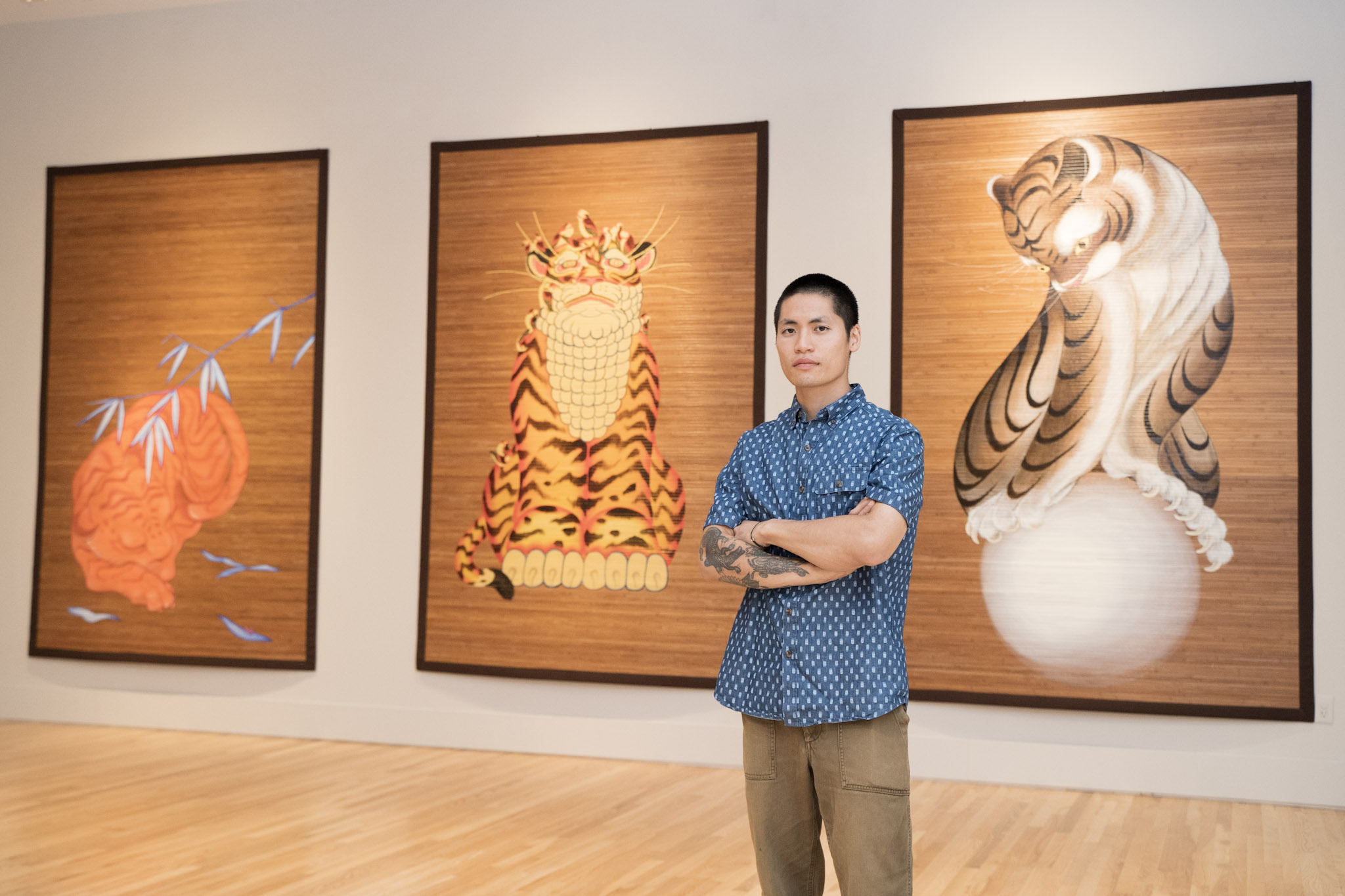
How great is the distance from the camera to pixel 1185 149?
4.52 m

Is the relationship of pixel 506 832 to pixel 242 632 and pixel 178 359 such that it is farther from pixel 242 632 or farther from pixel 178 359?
pixel 178 359

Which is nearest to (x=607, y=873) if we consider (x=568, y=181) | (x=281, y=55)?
(x=568, y=181)

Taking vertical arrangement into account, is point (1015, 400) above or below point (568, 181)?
below

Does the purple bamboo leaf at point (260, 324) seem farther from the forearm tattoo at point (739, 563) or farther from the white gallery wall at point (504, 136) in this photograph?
the forearm tattoo at point (739, 563)

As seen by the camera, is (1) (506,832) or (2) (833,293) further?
(1) (506,832)

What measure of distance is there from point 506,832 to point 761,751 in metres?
2.10

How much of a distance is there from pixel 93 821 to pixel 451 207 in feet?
9.51

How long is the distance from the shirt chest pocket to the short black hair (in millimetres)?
230

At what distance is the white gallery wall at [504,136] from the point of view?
4449 mm

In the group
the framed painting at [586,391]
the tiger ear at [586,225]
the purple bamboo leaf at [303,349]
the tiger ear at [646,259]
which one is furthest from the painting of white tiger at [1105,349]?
the purple bamboo leaf at [303,349]

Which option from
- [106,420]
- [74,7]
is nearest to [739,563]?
[106,420]

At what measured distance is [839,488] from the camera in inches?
76.2

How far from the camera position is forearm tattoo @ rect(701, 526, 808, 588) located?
190cm

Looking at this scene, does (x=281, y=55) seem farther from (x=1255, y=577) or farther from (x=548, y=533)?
(x=1255, y=577)
